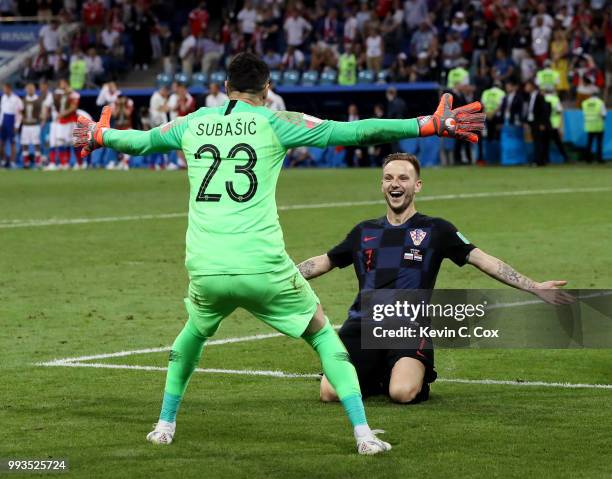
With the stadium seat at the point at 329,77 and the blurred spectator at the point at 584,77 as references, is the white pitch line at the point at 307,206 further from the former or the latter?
the stadium seat at the point at 329,77

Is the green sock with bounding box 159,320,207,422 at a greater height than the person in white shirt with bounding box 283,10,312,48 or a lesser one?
lesser

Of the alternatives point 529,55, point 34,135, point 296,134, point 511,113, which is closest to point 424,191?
point 511,113

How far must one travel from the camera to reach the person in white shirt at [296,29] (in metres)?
41.8

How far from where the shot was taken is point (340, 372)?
692 centimetres

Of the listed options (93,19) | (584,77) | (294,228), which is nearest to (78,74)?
(93,19)

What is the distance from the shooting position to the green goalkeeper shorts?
6766 mm

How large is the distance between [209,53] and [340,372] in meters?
36.4

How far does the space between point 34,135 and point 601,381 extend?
3040 centimetres

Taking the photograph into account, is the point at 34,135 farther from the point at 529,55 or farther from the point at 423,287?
the point at 423,287

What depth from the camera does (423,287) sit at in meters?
8.42

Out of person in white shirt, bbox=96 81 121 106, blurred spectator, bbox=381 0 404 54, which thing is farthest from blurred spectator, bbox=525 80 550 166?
person in white shirt, bbox=96 81 121 106

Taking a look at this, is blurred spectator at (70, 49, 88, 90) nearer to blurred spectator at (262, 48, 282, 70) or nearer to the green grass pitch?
blurred spectator at (262, 48, 282, 70)

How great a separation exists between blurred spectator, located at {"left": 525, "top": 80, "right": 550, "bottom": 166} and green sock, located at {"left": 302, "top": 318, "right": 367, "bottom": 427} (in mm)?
27903

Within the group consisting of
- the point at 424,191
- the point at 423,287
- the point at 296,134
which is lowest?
the point at 424,191
